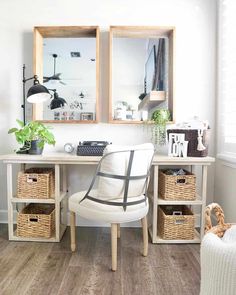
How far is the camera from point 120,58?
263 centimetres

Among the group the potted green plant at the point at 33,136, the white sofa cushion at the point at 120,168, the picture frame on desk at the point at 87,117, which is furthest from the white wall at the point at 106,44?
the white sofa cushion at the point at 120,168

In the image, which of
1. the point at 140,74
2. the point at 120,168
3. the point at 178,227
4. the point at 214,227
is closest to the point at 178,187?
the point at 178,227

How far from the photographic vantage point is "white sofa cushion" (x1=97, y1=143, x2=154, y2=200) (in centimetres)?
174

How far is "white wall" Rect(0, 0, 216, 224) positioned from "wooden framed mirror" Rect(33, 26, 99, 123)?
0.10 m

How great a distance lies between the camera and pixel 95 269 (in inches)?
73.1

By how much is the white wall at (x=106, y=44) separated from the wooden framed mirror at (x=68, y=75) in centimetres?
10

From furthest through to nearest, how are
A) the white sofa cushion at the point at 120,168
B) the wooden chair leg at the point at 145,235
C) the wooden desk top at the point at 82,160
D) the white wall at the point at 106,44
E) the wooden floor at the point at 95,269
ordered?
the white wall at the point at 106,44 < the wooden desk top at the point at 82,160 < the wooden chair leg at the point at 145,235 < the white sofa cushion at the point at 120,168 < the wooden floor at the point at 95,269

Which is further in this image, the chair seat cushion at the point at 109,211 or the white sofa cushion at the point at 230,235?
the chair seat cushion at the point at 109,211

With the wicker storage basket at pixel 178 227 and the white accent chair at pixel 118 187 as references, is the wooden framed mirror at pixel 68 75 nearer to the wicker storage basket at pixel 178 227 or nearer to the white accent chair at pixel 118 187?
the white accent chair at pixel 118 187

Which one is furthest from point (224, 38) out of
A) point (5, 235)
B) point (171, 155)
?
point (5, 235)

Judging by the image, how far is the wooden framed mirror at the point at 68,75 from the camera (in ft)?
8.56

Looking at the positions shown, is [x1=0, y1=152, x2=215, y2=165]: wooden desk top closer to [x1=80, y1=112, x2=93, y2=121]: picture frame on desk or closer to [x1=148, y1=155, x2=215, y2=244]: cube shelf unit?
[x1=148, y1=155, x2=215, y2=244]: cube shelf unit

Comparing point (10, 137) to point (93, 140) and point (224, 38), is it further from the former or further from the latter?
point (224, 38)

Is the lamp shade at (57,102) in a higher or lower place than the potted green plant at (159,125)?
higher
